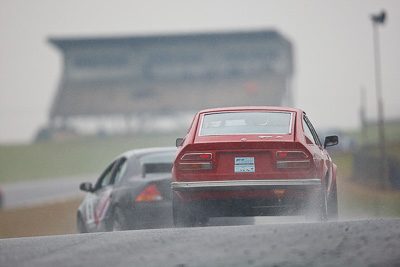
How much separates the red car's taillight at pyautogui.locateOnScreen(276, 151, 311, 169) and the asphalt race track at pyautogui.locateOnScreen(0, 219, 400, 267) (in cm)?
88

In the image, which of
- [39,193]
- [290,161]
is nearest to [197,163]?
[290,161]

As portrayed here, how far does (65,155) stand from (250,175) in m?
70.2

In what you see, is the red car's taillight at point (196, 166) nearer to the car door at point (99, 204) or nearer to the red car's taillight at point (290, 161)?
the red car's taillight at point (290, 161)

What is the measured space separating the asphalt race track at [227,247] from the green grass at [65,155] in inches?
2282

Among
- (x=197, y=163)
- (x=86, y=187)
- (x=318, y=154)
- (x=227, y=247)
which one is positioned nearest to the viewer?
(x=227, y=247)

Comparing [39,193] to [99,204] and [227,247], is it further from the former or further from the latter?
[227,247]

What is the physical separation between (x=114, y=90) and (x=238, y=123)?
83428 millimetres

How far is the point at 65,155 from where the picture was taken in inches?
3130

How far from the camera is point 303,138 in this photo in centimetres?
1071

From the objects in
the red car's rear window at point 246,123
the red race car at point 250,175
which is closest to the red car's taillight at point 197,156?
the red race car at point 250,175

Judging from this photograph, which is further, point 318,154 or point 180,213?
point 318,154

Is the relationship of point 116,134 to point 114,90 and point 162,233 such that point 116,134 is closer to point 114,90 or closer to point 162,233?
point 114,90

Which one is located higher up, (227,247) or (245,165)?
(245,165)

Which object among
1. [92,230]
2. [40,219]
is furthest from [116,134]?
[92,230]
